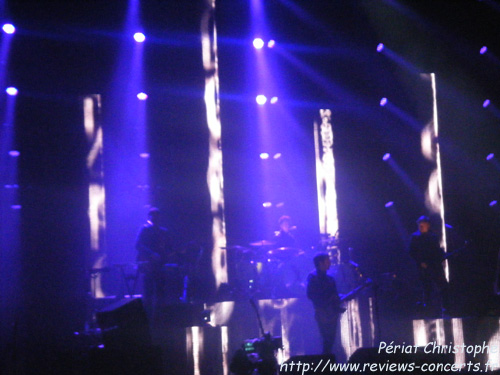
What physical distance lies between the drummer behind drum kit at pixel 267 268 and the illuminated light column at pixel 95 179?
6.69ft

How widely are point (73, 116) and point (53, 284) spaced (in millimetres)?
2613

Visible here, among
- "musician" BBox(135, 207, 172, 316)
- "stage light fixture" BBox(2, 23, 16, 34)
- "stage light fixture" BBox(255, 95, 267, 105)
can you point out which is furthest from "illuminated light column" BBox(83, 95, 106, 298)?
"stage light fixture" BBox(255, 95, 267, 105)

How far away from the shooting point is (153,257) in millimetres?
9016

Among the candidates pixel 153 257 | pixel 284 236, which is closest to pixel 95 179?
pixel 153 257

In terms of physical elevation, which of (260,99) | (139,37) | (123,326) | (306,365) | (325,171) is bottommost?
(306,365)

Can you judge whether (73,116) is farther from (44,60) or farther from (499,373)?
(499,373)

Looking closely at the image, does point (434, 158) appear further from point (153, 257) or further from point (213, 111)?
point (153, 257)

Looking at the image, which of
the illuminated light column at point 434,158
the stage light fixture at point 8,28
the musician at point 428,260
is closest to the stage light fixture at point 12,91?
the stage light fixture at point 8,28

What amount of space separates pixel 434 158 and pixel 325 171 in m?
1.97

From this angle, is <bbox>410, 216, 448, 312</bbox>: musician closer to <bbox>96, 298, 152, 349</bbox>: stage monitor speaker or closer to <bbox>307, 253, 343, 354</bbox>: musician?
<bbox>307, 253, 343, 354</bbox>: musician

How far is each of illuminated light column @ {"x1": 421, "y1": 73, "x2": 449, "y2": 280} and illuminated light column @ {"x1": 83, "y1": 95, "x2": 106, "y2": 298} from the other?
5627 mm

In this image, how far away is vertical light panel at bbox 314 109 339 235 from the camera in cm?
1212

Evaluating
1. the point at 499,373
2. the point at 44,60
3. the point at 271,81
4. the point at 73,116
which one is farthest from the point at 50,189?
the point at 499,373

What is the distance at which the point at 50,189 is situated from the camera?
10.2 metres
